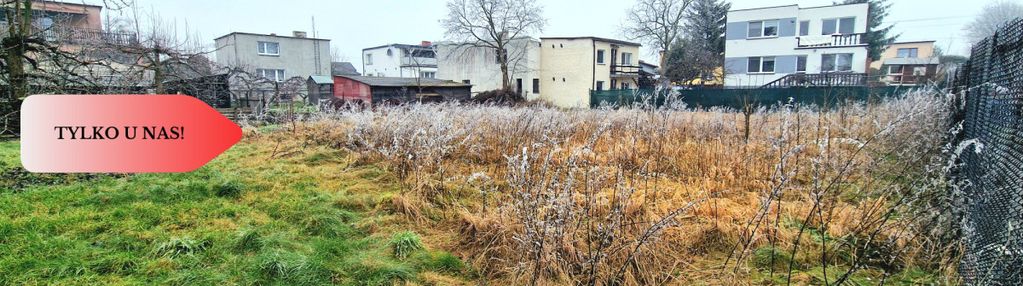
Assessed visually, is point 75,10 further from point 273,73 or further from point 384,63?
point 384,63

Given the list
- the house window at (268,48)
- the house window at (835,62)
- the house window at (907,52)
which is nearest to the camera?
the house window at (835,62)

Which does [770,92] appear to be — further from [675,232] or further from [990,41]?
[675,232]

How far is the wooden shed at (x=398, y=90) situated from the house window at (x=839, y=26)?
58.7 feet

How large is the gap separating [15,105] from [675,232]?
9.58 metres

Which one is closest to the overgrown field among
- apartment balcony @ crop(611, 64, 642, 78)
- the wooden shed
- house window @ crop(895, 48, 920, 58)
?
the wooden shed

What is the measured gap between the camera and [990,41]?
138 inches

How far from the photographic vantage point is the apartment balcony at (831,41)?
70.4 ft

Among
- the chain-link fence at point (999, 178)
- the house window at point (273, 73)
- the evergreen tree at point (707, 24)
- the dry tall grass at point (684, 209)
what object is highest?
the evergreen tree at point (707, 24)

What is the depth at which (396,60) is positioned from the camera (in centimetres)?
3897

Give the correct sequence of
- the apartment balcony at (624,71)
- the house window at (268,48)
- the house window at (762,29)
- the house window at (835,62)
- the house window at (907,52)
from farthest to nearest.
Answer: the house window at (907,52)
the house window at (268,48)
the apartment balcony at (624,71)
the house window at (762,29)
the house window at (835,62)

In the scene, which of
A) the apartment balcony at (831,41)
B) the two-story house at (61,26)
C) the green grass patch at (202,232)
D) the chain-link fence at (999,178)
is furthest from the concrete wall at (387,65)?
the chain-link fence at (999,178)

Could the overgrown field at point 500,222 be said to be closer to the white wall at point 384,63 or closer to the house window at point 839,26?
the house window at point 839,26

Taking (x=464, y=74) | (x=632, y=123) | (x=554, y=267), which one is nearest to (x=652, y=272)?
(x=554, y=267)

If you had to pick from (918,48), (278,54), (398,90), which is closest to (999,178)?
(398,90)
